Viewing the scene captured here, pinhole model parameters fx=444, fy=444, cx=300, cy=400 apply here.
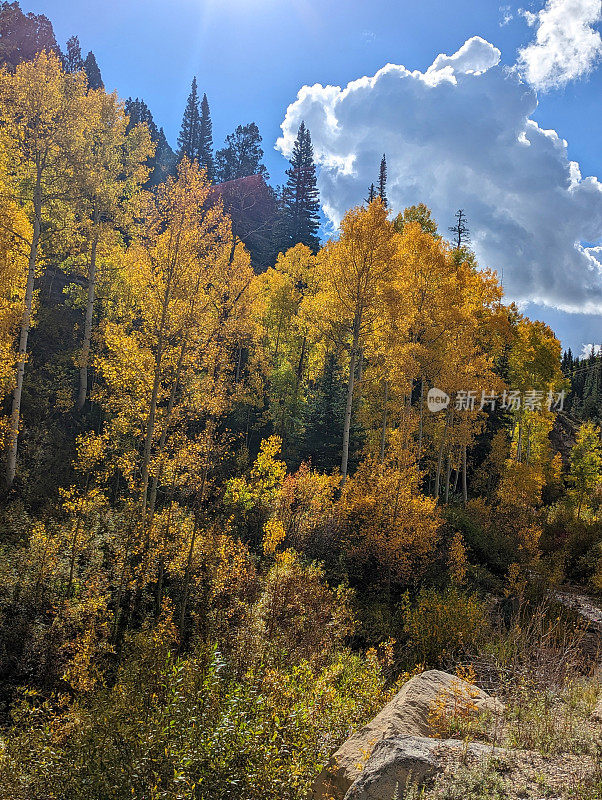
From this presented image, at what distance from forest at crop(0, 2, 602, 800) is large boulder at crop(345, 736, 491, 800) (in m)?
0.77

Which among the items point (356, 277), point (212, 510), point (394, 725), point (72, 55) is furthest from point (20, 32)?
point (394, 725)

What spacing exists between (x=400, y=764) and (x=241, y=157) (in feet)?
224

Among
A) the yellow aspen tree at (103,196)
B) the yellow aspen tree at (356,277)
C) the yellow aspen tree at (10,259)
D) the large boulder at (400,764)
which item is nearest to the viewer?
the large boulder at (400,764)

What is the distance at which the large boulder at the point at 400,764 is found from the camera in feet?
11.6

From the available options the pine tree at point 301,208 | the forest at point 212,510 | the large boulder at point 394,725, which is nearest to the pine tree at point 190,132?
the pine tree at point 301,208

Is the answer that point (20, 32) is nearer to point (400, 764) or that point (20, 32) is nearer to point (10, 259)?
point (10, 259)

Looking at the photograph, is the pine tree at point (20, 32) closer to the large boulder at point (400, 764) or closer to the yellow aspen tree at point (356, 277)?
the yellow aspen tree at point (356, 277)

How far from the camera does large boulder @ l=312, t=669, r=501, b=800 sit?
4121mm

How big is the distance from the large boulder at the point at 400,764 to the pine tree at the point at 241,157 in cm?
6507

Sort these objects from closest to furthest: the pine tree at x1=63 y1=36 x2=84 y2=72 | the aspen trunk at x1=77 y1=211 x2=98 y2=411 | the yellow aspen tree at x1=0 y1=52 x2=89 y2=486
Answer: the yellow aspen tree at x1=0 y1=52 x2=89 y2=486 < the aspen trunk at x1=77 y1=211 x2=98 y2=411 < the pine tree at x1=63 y1=36 x2=84 y2=72

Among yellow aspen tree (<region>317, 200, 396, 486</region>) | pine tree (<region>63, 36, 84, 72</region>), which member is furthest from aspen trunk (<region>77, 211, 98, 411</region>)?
pine tree (<region>63, 36, 84, 72</region>)

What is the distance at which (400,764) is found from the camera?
3.57 metres

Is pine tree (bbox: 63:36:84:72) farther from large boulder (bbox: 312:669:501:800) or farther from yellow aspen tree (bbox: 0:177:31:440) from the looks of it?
large boulder (bbox: 312:669:501:800)

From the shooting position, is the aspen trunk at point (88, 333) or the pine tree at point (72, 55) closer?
the aspen trunk at point (88, 333)
